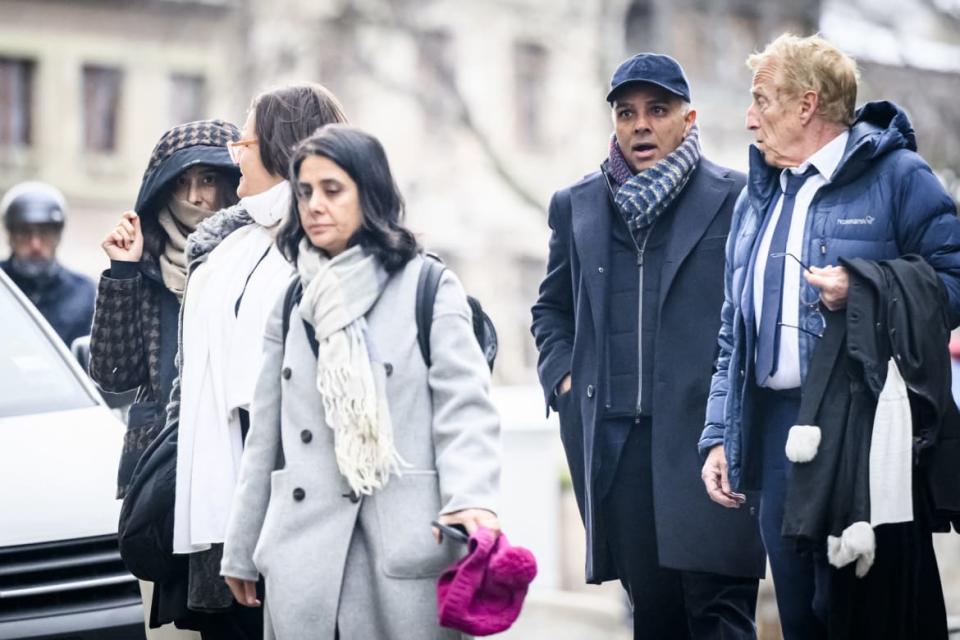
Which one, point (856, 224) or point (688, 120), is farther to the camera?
point (688, 120)

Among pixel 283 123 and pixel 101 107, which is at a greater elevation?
pixel 101 107

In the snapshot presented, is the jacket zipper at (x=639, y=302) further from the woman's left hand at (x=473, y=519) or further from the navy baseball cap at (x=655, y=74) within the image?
the woman's left hand at (x=473, y=519)

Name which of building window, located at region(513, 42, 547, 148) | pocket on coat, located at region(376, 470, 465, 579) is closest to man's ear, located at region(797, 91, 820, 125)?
pocket on coat, located at region(376, 470, 465, 579)

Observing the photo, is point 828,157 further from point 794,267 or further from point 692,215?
point 692,215

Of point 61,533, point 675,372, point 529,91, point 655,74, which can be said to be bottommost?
point 61,533

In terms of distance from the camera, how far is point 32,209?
1038cm

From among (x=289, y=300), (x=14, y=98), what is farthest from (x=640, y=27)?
(x=289, y=300)

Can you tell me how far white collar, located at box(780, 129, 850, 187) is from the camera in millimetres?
5215

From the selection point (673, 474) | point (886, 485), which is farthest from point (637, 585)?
point (886, 485)

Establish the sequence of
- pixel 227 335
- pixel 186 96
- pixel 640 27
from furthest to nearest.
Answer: pixel 186 96
pixel 640 27
pixel 227 335

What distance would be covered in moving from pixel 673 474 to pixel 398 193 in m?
1.40

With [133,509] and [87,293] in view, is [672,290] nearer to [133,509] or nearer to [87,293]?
[133,509]

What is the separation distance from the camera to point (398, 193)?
16.5ft

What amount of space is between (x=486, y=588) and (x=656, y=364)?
1.60m
